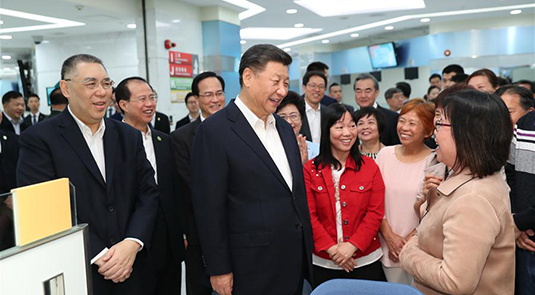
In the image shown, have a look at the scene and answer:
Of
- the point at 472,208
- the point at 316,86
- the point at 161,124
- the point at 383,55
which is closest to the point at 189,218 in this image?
the point at 472,208

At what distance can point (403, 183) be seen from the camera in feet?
8.85

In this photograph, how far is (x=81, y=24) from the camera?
8.47 metres

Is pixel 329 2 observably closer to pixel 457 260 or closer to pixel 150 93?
pixel 150 93

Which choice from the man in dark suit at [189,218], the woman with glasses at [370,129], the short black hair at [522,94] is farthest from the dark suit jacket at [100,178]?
the short black hair at [522,94]

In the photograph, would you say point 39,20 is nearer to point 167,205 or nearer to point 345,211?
point 167,205

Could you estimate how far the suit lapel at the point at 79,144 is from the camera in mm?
1935

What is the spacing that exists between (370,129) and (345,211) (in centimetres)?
92

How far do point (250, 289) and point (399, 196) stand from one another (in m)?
1.19

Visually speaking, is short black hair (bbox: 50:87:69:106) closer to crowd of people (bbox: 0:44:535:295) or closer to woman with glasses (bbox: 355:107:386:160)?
crowd of people (bbox: 0:44:535:295)

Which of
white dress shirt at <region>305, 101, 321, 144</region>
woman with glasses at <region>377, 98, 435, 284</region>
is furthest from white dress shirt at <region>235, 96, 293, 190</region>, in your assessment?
white dress shirt at <region>305, 101, 321, 144</region>

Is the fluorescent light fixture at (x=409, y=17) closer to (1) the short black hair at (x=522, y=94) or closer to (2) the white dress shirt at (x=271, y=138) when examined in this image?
(1) the short black hair at (x=522, y=94)

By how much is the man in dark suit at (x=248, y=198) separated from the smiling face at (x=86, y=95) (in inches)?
18.8

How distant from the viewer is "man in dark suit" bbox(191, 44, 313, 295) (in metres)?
1.95

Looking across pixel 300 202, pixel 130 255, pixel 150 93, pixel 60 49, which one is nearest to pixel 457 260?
pixel 300 202
